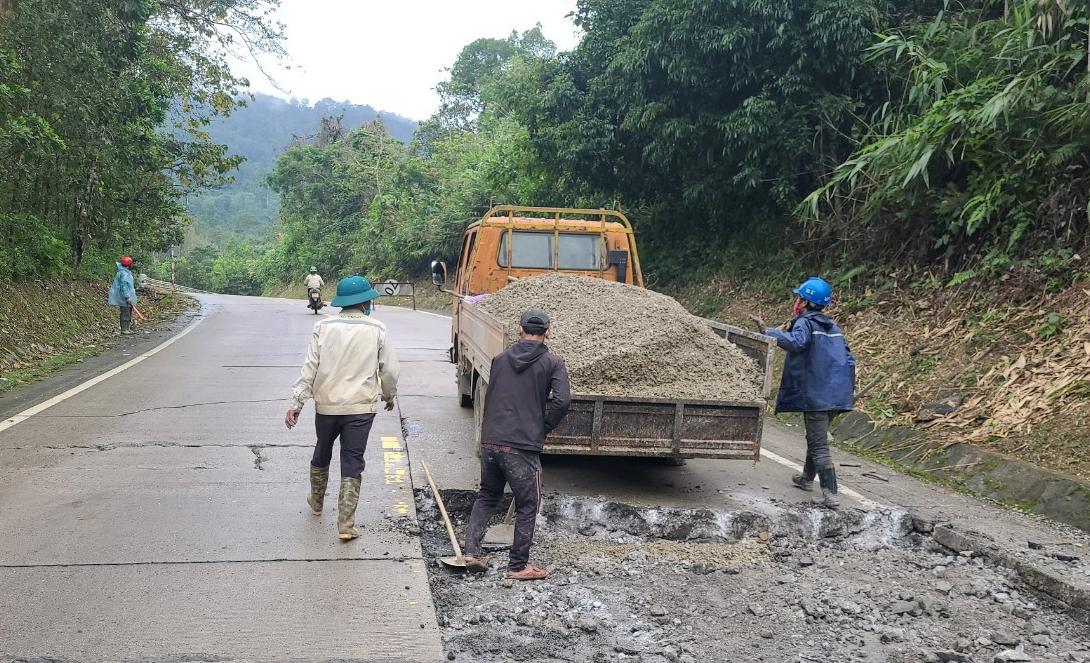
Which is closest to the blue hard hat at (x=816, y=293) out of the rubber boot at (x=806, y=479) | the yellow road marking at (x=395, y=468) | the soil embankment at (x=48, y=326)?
the rubber boot at (x=806, y=479)

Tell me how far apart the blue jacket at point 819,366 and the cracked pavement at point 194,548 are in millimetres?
3004

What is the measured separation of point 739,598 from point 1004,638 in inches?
49.6

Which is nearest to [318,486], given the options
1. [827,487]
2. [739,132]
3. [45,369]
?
[827,487]

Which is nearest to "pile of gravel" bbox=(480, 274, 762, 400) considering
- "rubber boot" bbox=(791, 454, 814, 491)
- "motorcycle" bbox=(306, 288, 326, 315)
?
"rubber boot" bbox=(791, 454, 814, 491)

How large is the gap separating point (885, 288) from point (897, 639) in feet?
30.1

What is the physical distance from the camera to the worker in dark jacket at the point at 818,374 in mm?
6730

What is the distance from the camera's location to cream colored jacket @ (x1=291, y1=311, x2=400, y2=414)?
5.62 metres

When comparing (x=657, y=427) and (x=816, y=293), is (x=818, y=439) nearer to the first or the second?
(x=816, y=293)

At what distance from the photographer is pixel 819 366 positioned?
267 inches

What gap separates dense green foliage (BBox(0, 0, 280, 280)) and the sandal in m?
10.5

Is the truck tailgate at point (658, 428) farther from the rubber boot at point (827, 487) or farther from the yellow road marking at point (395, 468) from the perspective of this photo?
the yellow road marking at point (395, 468)

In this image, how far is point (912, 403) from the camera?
31.1 ft

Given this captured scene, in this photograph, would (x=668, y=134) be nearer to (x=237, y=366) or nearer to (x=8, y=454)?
(x=237, y=366)

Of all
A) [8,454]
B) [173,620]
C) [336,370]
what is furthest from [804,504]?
[8,454]
